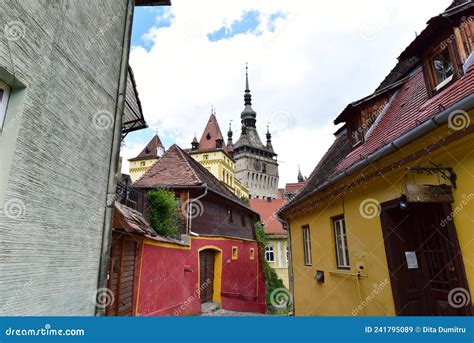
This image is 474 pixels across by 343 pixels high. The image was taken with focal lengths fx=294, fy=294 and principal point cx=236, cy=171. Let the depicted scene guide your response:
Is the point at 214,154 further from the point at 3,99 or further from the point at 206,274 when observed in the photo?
the point at 3,99

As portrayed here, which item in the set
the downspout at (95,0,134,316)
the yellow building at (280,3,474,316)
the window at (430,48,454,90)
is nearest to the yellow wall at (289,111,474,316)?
the yellow building at (280,3,474,316)

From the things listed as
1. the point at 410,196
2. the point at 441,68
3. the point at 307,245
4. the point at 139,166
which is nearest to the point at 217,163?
the point at 139,166

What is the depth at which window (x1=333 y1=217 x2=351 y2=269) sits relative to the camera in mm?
7164

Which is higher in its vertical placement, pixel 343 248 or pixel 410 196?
pixel 410 196

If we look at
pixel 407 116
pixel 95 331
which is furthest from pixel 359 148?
pixel 95 331

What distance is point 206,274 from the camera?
569 inches

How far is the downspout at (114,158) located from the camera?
4750 millimetres

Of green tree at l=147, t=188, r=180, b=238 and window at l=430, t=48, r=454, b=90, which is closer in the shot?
window at l=430, t=48, r=454, b=90

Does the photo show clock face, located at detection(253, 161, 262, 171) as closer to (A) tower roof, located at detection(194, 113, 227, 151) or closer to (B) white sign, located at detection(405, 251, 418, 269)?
(A) tower roof, located at detection(194, 113, 227, 151)

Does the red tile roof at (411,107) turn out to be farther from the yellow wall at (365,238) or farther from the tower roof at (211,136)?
the tower roof at (211,136)

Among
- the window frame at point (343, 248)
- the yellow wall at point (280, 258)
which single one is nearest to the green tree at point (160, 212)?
the window frame at point (343, 248)

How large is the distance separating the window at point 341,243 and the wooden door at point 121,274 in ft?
17.4

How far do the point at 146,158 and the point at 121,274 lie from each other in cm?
4233

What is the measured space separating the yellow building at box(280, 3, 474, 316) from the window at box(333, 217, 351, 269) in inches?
1.0
